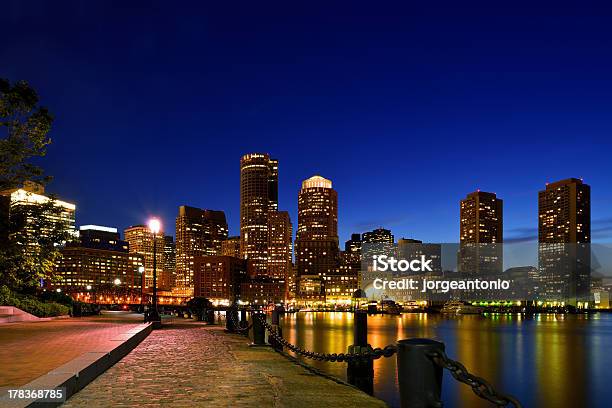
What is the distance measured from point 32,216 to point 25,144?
540 centimetres

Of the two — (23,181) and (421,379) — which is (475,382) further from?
(23,181)

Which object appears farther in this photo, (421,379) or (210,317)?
(210,317)

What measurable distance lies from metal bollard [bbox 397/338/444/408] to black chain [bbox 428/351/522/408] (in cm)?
8

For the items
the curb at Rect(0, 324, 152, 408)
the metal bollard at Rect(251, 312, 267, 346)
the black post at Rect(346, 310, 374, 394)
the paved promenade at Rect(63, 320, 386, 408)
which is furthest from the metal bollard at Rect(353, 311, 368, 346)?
the metal bollard at Rect(251, 312, 267, 346)

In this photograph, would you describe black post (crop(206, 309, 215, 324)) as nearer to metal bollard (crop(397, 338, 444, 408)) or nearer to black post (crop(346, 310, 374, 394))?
black post (crop(346, 310, 374, 394))

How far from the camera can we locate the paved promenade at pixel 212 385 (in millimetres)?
10477

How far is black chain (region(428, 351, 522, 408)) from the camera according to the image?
5926 millimetres

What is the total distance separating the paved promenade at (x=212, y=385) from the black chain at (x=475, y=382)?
473 centimetres

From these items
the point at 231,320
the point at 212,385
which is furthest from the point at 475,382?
the point at 231,320

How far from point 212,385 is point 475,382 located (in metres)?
7.29

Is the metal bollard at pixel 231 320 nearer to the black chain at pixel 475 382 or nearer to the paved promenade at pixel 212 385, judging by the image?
the paved promenade at pixel 212 385

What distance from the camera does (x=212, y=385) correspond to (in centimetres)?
1231

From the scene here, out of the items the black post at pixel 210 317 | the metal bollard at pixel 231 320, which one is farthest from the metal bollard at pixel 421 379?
the black post at pixel 210 317

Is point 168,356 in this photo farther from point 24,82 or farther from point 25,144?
point 24,82
